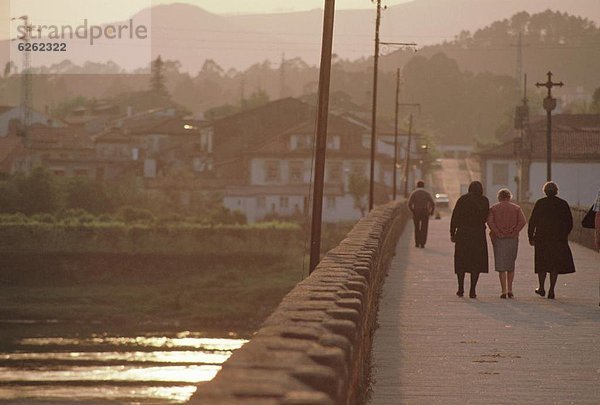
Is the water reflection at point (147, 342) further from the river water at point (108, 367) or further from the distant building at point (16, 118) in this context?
the distant building at point (16, 118)

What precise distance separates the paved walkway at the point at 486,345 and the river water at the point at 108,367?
1736 cm

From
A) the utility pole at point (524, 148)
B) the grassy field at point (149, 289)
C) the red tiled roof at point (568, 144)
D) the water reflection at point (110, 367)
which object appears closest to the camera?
the water reflection at point (110, 367)

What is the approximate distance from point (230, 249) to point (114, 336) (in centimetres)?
2705

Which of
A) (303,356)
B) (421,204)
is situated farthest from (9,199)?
(303,356)

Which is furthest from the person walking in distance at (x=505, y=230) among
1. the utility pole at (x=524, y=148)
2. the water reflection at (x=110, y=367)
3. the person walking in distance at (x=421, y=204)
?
the utility pole at (x=524, y=148)

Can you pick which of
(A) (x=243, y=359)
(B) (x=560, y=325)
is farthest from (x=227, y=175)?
(A) (x=243, y=359)

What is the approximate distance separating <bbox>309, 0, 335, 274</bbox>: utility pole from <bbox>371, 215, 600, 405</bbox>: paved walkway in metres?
1.49

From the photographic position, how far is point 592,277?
24953 millimetres

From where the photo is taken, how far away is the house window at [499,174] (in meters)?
97.5

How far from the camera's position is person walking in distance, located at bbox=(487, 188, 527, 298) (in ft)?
64.5

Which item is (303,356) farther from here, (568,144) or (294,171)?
(294,171)

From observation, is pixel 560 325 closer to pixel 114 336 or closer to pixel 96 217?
pixel 114 336

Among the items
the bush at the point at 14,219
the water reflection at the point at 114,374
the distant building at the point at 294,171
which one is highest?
the distant building at the point at 294,171

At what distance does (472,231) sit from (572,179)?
7033 cm
